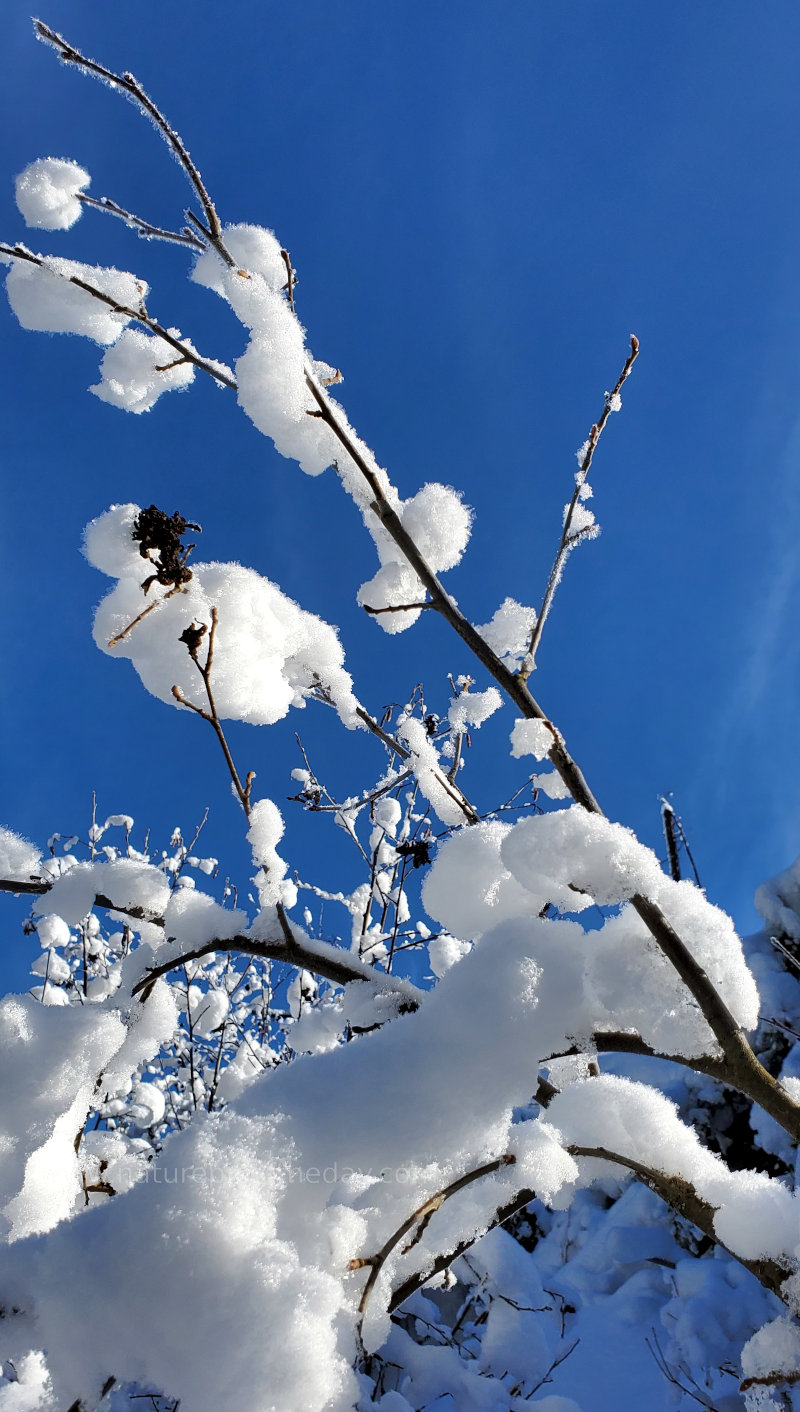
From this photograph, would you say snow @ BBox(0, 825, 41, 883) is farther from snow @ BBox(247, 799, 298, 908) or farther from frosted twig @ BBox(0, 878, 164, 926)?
snow @ BBox(247, 799, 298, 908)

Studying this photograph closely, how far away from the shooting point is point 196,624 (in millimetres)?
978

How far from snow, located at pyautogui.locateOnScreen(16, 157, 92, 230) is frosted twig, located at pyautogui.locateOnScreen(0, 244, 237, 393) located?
227 millimetres

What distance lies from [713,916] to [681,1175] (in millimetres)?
730

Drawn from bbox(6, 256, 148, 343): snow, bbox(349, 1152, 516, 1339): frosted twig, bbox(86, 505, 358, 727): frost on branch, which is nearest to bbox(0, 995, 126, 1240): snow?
bbox(349, 1152, 516, 1339): frosted twig

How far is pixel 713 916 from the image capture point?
86cm

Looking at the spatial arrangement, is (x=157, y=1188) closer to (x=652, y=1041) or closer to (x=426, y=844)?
(x=652, y=1041)

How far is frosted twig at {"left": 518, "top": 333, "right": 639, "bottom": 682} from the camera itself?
3.85 ft

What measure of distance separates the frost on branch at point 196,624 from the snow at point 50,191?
0.88m

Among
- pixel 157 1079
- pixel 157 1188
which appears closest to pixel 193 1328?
pixel 157 1188

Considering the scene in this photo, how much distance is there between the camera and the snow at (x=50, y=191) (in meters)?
1.38

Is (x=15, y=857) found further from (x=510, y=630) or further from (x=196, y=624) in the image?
(x=510, y=630)

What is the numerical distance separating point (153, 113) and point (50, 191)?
39cm

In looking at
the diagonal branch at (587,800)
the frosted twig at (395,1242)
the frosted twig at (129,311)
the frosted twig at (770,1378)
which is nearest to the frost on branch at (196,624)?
the diagonal branch at (587,800)

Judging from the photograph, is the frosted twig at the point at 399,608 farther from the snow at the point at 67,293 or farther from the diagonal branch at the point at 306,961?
the snow at the point at 67,293
